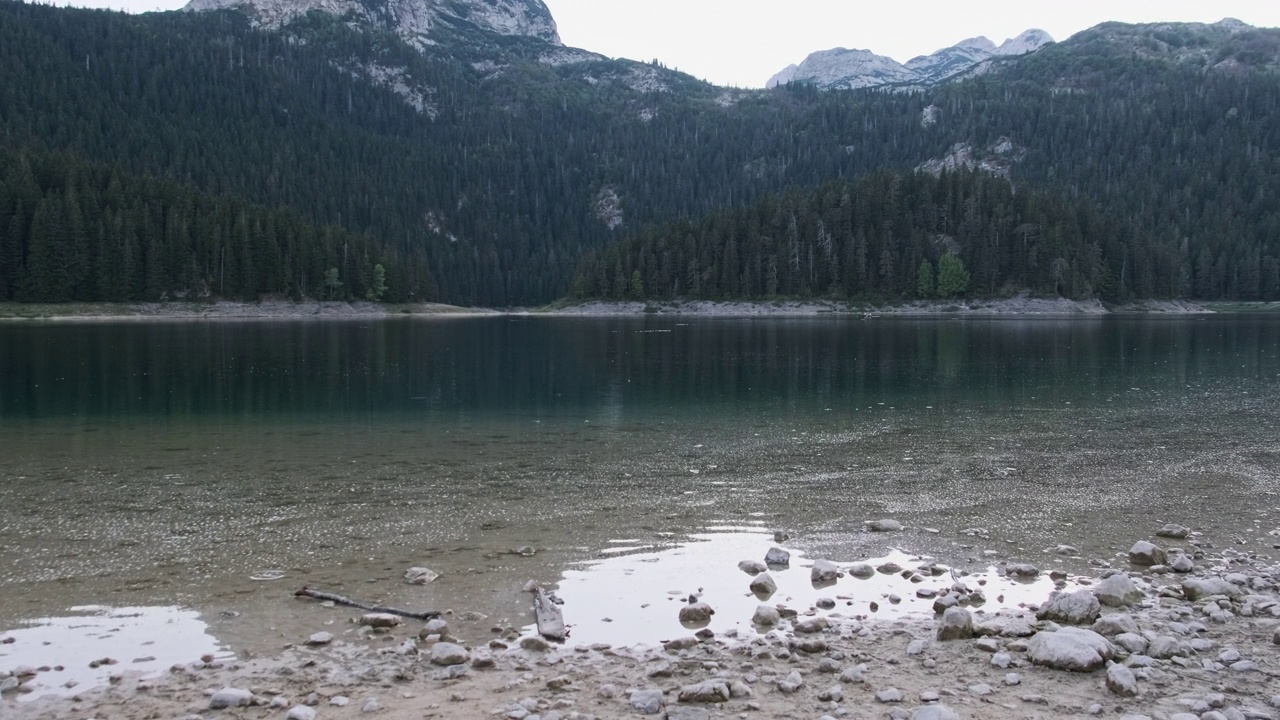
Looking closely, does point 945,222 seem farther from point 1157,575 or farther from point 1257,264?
point 1157,575

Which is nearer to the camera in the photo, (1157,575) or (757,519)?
(1157,575)

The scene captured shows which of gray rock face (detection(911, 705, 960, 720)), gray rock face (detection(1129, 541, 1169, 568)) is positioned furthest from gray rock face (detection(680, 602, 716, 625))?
gray rock face (detection(1129, 541, 1169, 568))

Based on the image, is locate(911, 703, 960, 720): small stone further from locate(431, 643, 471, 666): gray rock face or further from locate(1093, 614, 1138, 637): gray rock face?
locate(431, 643, 471, 666): gray rock face

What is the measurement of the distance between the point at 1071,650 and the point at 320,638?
7.65 m

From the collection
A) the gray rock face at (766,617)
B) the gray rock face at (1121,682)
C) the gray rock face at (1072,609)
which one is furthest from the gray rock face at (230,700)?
the gray rock face at (1072,609)

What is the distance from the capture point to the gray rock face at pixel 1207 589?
406 inches

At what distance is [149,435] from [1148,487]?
24.1 meters

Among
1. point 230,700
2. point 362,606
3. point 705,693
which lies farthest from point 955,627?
point 230,700

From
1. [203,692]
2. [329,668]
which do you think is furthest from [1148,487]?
[203,692]

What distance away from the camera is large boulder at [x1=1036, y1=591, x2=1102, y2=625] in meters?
9.46

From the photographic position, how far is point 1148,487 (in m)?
16.8

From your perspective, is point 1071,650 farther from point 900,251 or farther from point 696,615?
point 900,251

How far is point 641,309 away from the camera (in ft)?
499

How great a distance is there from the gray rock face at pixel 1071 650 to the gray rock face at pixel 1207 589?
8.75ft
